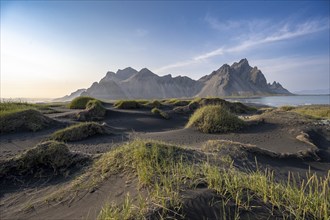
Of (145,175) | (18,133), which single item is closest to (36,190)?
(145,175)

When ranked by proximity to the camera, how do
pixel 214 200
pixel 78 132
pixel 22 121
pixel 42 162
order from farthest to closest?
pixel 22 121
pixel 78 132
pixel 42 162
pixel 214 200

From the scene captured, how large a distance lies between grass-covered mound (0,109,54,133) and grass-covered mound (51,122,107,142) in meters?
2.27

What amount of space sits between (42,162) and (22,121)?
6883mm

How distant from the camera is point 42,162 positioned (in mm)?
4863

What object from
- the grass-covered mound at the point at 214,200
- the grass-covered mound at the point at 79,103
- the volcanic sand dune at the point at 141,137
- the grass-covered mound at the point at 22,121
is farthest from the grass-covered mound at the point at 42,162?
the grass-covered mound at the point at 79,103

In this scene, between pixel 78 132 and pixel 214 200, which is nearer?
pixel 214 200

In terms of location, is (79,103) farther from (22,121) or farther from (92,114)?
(22,121)

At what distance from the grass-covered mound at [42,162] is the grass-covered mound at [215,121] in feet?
21.3

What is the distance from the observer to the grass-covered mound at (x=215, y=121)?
10430 mm

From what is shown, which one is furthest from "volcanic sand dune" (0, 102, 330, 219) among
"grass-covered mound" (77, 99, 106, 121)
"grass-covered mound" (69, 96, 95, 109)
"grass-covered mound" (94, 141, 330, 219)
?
"grass-covered mound" (69, 96, 95, 109)

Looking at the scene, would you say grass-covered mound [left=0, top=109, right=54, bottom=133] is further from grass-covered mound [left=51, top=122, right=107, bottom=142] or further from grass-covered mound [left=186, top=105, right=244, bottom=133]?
grass-covered mound [left=186, top=105, right=244, bottom=133]

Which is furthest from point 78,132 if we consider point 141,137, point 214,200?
point 214,200

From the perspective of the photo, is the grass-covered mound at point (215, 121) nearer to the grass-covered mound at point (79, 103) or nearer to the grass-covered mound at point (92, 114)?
the grass-covered mound at point (92, 114)

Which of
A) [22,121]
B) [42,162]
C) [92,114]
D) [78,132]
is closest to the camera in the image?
[42,162]
